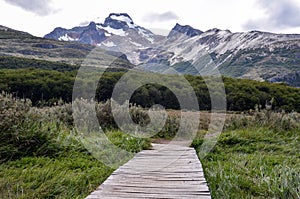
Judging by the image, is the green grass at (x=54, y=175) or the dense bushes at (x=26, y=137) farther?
the dense bushes at (x=26, y=137)

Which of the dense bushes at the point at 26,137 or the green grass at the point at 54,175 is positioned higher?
the dense bushes at the point at 26,137

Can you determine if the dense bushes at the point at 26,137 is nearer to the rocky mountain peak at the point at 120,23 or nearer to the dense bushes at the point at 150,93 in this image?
the rocky mountain peak at the point at 120,23

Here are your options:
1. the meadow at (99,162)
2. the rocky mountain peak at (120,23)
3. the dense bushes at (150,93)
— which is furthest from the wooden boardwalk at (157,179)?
the dense bushes at (150,93)

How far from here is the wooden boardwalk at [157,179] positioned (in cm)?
343

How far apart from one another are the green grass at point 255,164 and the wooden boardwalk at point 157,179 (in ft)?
0.91

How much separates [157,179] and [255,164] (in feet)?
7.04

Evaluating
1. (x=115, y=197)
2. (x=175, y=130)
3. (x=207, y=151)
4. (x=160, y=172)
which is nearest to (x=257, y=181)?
(x=160, y=172)

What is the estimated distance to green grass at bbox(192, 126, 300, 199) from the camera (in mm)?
3816

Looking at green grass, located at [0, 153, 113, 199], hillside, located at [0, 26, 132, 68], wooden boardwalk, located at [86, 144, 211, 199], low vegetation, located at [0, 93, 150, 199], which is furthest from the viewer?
hillside, located at [0, 26, 132, 68]

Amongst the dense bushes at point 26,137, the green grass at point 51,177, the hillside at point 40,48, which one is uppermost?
the hillside at point 40,48

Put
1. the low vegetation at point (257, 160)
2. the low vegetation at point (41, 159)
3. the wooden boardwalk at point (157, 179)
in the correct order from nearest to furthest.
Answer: the wooden boardwalk at point (157, 179), the low vegetation at point (41, 159), the low vegetation at point (257, 160)

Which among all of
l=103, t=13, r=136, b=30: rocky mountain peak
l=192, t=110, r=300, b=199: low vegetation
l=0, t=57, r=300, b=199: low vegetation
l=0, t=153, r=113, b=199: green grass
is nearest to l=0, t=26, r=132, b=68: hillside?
l=103, t=13, r=136, b=30: rocky mountain peak

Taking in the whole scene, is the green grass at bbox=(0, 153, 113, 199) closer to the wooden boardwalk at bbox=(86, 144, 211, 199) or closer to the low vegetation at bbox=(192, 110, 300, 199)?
the wooden boardwalk at bbox=(86, 144, 211, 199)

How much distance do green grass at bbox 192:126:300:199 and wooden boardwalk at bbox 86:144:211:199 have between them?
0.28 metres
